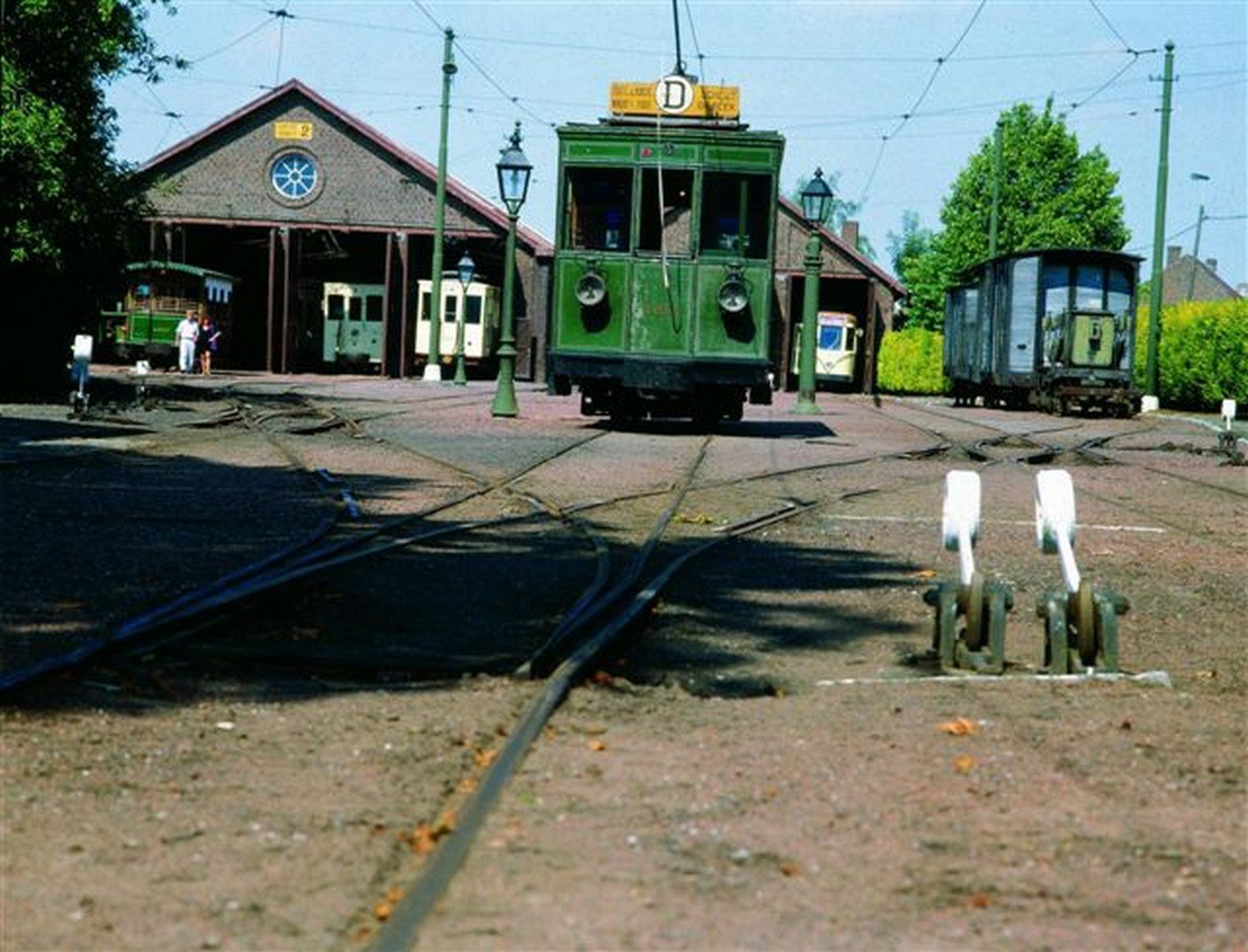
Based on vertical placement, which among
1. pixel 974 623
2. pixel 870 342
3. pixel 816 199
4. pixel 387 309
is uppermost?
pixel 816 199

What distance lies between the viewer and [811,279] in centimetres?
3175

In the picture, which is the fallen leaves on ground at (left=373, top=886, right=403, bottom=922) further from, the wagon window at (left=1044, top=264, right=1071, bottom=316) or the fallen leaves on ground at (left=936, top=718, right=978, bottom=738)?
the wagon window at (left=1044, top=264, right=1071, bottom=316)

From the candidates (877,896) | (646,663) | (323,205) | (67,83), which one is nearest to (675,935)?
(877,896)

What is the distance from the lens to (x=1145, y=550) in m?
11.1

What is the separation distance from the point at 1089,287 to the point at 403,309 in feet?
78.7

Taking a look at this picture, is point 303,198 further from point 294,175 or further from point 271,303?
point 271,303

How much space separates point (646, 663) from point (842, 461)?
12.3 metres

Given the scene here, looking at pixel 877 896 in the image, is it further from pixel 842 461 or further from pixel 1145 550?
pixel 842 461

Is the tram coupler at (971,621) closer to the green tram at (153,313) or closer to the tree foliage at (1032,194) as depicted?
the green tram at (153,313)

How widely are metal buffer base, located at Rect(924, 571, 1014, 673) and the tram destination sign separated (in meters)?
16.1

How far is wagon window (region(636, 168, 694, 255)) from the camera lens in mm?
21828

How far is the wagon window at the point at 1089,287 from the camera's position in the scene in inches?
1465

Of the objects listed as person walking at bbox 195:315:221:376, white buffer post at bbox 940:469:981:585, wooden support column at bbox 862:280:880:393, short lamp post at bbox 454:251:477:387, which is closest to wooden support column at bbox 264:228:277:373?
person walking at bbox 195:315:221:376

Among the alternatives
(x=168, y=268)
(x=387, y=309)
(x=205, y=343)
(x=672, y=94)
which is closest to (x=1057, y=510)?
(x=672, y=94)
